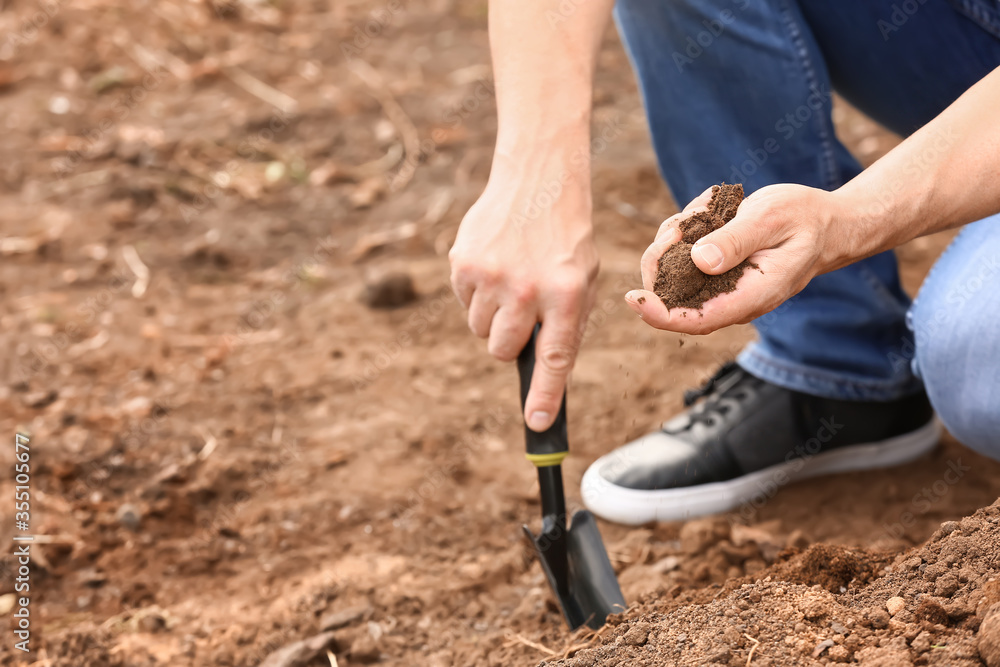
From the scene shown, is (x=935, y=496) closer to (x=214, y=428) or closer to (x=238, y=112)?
(x=214, y=428)

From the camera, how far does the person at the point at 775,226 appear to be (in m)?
1.02

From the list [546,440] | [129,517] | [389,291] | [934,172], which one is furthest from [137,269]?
[934,172]

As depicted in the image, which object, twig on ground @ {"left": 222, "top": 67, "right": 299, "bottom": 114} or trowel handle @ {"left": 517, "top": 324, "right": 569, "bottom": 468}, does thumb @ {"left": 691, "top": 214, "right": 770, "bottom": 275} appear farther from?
twig on ground @ {"left": 222, "top": 67, "right": 299, "bottom": 114}

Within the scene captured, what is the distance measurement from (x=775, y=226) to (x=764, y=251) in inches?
1.5

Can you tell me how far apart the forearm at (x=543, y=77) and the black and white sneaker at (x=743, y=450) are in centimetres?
74

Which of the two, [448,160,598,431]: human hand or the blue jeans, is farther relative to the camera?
the blue jeans

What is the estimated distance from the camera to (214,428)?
78.4 inches

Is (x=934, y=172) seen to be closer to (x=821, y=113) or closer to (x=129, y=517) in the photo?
(x=821, y=113)

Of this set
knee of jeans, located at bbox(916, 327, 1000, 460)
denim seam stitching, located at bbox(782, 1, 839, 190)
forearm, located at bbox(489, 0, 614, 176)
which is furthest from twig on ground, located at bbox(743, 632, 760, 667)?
denim seam stitching, located at bbox(782, 1, 839, 190)

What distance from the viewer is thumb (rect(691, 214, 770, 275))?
95 cm

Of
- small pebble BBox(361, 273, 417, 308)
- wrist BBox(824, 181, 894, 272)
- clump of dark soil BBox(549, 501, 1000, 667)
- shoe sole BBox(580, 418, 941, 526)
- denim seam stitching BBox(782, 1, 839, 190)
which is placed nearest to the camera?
clump of dark soil BBox(549, 501, 1000, 667)

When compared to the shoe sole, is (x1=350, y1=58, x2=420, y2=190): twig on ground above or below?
below

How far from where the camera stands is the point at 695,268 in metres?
1.00

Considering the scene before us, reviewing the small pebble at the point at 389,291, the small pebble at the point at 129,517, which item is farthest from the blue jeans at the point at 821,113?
the small pebble at the point at 129,517
